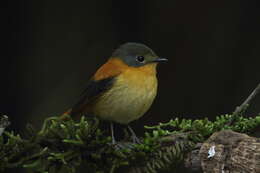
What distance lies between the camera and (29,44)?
18.8ft

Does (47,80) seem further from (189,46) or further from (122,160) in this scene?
(122,160)

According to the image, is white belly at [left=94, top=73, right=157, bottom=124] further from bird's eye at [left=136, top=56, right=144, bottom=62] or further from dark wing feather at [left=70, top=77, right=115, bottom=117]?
bird's eye at [left=136, top=56, right=144, bottom=62]

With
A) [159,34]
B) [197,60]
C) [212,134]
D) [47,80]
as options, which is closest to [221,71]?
[197,60]

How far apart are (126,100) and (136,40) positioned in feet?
7.07

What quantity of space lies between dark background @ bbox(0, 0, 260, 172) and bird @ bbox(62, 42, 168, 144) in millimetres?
1560

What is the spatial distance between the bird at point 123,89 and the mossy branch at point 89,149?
0.52 metres

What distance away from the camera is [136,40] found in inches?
235

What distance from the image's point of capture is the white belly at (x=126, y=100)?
12.8ft

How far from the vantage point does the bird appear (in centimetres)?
392

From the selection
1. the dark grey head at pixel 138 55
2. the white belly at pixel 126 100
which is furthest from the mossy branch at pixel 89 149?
the dark grey head at pixel 138 55

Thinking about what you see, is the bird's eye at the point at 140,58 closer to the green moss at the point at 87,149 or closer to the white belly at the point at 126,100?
the white belly at the point at 126,100

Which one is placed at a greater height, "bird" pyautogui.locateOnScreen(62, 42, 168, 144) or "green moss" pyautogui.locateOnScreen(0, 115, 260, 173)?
"bird" pyautogui.locateOnScreen(62, 42, 168, 144)

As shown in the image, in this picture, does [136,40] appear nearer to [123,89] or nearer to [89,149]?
[123,89]

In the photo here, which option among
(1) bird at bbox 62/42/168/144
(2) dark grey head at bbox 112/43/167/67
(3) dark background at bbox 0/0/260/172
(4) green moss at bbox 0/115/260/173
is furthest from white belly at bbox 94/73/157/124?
(3) dark background at bbox 0/0/260/172
